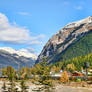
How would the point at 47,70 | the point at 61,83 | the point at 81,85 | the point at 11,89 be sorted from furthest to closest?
the point at 61,83 < the point at 81,85 < the point at 11,89 < the point at 47,70

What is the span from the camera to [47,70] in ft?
112

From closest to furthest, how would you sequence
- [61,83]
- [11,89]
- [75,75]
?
1. [11,89]
2. [61,83]
3. [75,75]

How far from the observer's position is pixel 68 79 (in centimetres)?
14275

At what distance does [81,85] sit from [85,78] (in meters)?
26.8

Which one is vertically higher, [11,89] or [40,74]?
[40,74]

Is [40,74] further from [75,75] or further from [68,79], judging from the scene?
[75,75]

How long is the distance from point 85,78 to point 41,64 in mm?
117159

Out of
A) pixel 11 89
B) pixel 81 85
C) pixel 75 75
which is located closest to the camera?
pixel 11 89

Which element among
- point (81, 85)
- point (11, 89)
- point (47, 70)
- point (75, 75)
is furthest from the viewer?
point (75, 75)

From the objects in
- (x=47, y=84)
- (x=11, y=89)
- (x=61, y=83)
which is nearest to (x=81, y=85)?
(x=61, y=83)

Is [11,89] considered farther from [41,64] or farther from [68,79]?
[68,79]

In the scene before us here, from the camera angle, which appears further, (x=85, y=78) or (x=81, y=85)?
(x=85, y=78)

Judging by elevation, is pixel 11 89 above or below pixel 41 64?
below

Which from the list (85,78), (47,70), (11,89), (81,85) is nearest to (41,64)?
(47,70)
